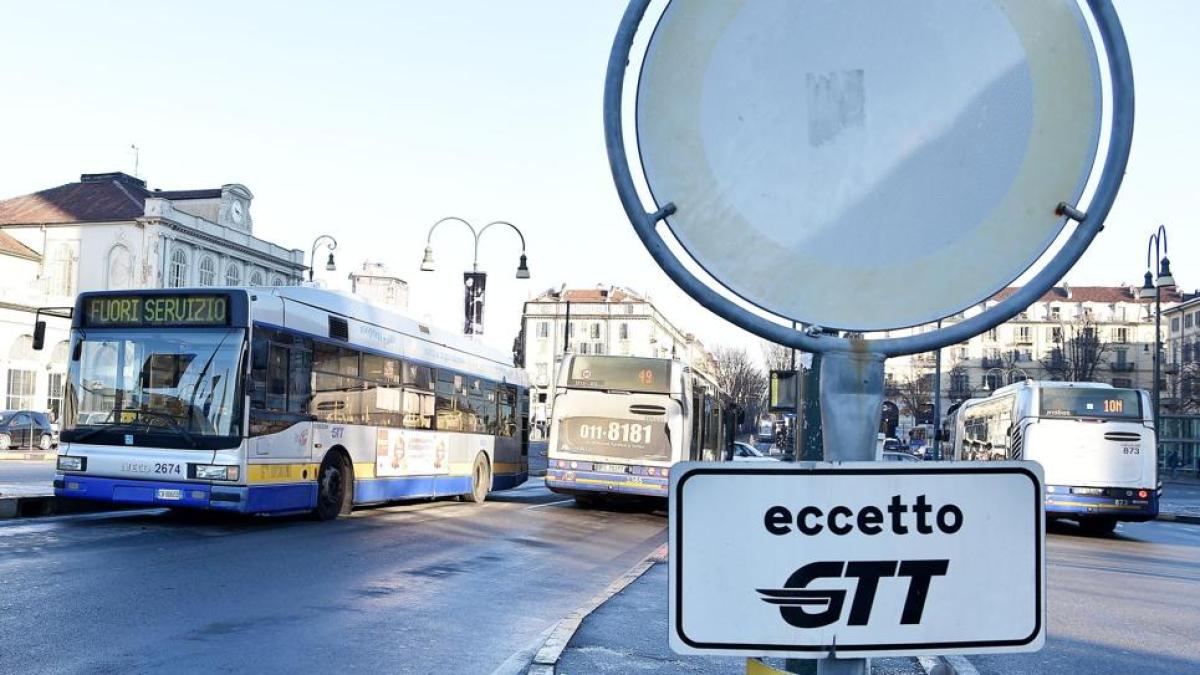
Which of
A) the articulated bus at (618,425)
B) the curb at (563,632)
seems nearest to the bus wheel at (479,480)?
the articulated bus at (618,425)

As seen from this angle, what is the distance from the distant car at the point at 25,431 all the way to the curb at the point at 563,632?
37.5m

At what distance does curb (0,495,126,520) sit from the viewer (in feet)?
52.2

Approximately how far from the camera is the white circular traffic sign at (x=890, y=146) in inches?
78.4

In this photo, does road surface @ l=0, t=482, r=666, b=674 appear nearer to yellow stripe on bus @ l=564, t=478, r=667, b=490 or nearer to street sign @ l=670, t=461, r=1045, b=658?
yellow stripe on bus @ l=564, t=478, r=667, b=490

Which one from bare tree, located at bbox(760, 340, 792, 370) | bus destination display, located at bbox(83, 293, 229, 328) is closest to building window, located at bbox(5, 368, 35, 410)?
bare tree, located at bbox(760, 340, 792, 370)

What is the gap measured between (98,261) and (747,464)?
72.2 metres

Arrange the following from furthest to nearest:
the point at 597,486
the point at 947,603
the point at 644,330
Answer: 1. the point at 644,330
2. the point at 597,486
3. the point at 947,603

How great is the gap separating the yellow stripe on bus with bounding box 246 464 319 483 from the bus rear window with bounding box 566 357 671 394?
7.63 m

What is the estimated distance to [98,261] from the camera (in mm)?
67188

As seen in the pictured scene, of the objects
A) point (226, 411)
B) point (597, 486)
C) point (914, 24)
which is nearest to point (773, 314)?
point (914, 24)

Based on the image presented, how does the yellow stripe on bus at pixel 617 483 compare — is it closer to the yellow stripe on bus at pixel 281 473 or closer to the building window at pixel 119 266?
the yellow stripe on bus at pixel 281 473

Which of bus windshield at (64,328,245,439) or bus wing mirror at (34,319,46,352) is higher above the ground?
bus wing mirror at (34,319,46,352)

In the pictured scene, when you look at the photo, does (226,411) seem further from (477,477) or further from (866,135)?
(866,135)

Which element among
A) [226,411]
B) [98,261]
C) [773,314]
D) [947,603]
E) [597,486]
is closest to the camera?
[947,603]
